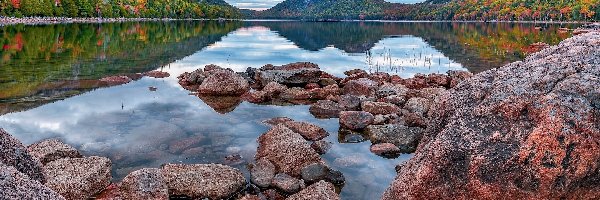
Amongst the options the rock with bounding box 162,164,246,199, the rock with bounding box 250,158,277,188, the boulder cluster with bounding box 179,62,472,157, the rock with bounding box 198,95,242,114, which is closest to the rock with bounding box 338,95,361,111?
the boulder cluster with bounding box 179,62,472,157

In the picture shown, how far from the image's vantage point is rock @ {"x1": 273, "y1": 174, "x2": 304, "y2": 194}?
11484 mm

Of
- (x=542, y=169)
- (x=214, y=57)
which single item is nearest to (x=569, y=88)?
(x=542, y=169)

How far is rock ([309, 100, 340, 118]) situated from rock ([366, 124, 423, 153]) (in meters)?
3.88

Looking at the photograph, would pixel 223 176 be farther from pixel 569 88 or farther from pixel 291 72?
pixel 291 72

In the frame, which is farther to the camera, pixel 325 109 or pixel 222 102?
pixel 222 102

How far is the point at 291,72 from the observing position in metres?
28.8

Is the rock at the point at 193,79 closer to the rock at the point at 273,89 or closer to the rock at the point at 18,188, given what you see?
the rock at the point at 273,89

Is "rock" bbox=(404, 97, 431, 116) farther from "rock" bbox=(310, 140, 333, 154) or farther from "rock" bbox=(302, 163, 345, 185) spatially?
"rock" bbox=(302, 163, 345, 185)

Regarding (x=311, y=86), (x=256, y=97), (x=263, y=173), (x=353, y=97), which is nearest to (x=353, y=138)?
(x=263, y=173)

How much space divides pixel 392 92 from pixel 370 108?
14.0 feet

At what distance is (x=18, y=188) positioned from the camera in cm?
445

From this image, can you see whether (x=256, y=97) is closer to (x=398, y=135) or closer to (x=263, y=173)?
(x=398, y=135)

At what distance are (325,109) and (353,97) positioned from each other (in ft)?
5.27

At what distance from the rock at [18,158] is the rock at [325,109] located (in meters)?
14.6
